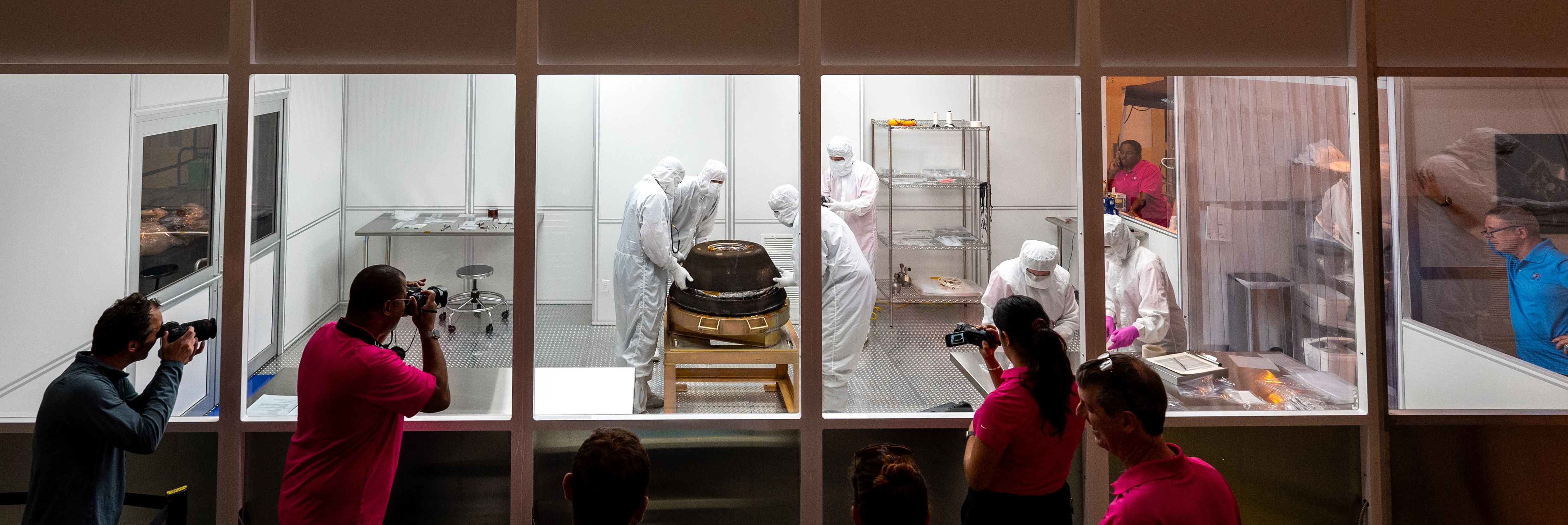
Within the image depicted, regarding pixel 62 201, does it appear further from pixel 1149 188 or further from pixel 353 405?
pixel 1149 188

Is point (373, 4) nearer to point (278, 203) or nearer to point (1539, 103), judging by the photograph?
point (278, 203)

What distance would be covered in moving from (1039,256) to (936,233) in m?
0.90

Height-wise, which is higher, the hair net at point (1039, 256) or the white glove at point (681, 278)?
the hair net at point (1039, 256)

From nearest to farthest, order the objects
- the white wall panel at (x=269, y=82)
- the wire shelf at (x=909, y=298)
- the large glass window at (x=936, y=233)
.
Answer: the white wall panel at (x=269, y=82), the large glass window at (x=936, y=233), the wire shelf at (x=909, y=298)

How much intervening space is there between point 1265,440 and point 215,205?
13.3 feet

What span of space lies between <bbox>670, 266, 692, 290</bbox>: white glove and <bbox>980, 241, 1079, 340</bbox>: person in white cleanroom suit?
47.1 inches

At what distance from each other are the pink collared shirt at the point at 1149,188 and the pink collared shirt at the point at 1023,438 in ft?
5.30

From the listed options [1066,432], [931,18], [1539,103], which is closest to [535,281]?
[931,18]

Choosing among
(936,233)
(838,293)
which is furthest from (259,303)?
(936,233)

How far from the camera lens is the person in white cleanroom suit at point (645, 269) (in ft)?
11.3

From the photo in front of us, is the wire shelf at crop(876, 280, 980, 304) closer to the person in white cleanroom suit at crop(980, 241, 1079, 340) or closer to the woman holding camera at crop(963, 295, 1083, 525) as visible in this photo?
the person in white cleanroom suit at crop(980, 241, 1079, 340)

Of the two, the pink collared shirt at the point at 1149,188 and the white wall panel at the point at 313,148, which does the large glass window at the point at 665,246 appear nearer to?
the white wall panel at the point at 313,148

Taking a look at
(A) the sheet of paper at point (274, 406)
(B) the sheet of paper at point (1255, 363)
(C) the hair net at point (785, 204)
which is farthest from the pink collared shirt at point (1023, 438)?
(A) the sheet of paper at point (274, 406)

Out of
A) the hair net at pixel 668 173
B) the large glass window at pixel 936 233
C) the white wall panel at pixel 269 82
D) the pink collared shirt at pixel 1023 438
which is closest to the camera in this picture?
the pink collared shirt at pixel 1023 438
